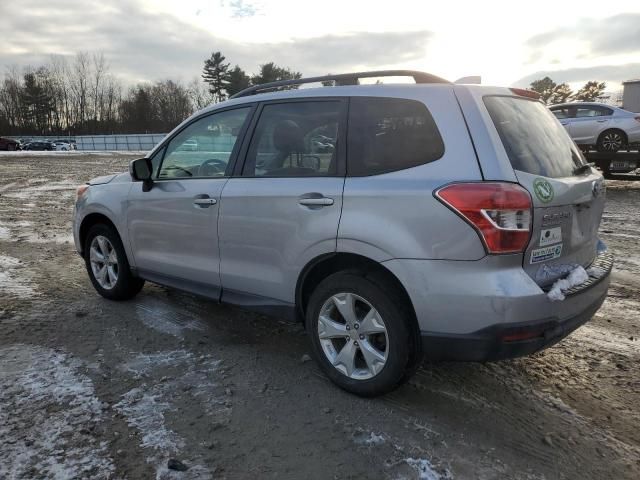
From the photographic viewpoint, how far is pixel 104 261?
4926 mm

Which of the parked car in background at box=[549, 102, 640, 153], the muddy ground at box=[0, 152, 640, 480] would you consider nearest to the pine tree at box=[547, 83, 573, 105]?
the parked car in background at box=[549, 102, 640, 153]

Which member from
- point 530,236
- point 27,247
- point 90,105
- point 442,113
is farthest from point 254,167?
point 90,105

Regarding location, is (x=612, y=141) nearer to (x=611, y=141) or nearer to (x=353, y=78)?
(x=611, y=141)

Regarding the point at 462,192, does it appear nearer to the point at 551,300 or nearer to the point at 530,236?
the point at 530,236

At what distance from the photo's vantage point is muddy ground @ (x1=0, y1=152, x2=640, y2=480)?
250 centimetres

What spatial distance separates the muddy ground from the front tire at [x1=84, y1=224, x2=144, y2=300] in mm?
336

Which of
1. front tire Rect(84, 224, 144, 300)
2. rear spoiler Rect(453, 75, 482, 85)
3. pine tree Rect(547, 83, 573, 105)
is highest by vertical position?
pine tree Rect(547, 83, 573, 105)

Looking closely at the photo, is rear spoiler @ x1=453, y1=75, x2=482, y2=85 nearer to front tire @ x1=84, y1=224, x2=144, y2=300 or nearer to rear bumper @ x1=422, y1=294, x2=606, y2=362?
rear bumper @ x1=422, y1=294, x2=606, y2=362

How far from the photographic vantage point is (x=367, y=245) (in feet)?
9.30

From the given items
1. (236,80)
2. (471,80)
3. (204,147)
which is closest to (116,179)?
(204,147)

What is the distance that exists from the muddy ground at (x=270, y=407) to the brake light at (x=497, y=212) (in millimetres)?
1052

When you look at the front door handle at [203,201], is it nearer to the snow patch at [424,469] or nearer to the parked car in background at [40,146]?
the snow patch at [424,469]

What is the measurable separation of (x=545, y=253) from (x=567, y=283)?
226 mm

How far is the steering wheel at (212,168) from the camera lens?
12.4ft
